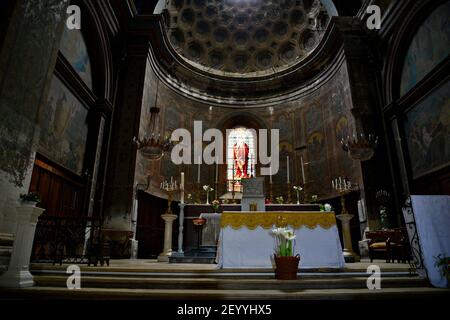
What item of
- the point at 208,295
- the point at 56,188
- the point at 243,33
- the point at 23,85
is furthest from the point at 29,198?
the point at 243,33

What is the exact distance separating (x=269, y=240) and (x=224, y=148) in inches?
425

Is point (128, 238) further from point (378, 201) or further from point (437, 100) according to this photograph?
point (437, 100)

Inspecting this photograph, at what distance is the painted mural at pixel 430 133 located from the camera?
838cm

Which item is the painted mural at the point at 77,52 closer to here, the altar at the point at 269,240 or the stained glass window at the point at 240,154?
the altar at the point at 269,240

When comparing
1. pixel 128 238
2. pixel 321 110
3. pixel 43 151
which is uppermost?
pixel 321 110

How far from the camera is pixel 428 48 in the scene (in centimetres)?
929

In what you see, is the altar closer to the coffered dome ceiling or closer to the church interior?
the church interior

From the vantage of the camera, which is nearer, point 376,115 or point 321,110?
point 376,115

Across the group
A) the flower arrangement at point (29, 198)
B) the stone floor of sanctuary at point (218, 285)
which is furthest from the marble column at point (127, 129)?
the flower arrangement at point (29, 198)

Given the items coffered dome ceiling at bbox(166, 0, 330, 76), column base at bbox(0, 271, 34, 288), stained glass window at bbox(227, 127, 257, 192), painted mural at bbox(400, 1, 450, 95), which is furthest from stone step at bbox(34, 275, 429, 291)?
coffered dome ceiling at bbox(166, 0, 330, 76)

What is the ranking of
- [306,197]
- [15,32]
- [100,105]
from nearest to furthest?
[15,32] → [100,105] → [306,197]
